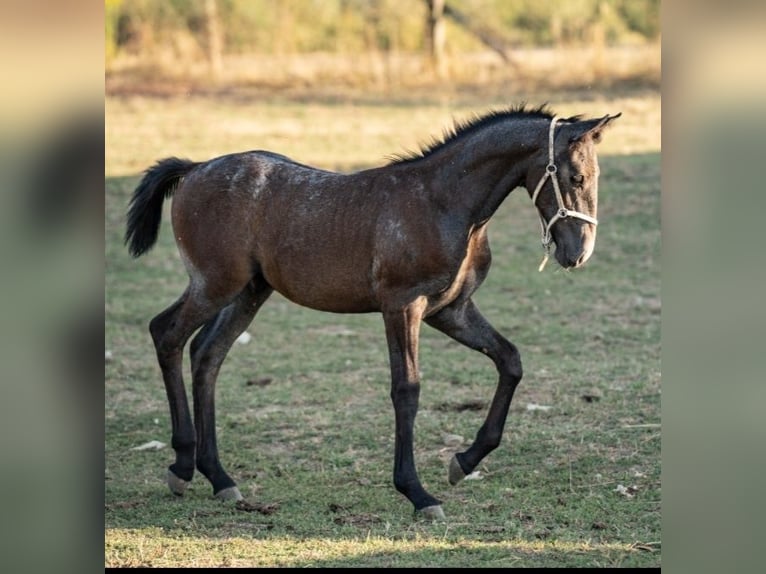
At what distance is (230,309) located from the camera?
22.5 ft

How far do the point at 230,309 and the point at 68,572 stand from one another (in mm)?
4529

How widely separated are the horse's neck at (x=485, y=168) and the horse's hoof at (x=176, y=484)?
7.43ft

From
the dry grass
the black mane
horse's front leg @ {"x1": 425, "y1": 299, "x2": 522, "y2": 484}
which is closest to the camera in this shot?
the black mane

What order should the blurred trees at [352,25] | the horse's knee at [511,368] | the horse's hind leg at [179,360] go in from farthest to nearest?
the blurred trees at [352,25], the horse's hind leg at [179,360], the horse's knee at [511,368]

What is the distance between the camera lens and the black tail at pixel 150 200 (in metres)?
7.00

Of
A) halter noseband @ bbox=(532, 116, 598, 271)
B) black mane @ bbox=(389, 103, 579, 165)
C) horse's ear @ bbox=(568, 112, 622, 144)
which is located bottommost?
halter noseband @ bbox=(532, 116, 598, 271)

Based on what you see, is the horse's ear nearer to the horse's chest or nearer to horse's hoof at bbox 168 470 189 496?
the horse's chest

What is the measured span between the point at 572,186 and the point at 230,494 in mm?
2640

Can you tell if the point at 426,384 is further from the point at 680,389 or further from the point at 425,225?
the point at 680,389

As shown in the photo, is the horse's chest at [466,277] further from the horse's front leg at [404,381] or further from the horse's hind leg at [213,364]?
the horse's hind leg at [213,364]

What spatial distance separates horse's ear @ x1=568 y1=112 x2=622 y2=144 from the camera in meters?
5.60

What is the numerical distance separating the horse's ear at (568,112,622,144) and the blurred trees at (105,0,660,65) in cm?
1812

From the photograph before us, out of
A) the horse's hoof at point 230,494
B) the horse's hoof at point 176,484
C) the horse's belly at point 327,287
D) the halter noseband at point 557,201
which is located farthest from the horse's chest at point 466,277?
the horse's hoof at point 176,484

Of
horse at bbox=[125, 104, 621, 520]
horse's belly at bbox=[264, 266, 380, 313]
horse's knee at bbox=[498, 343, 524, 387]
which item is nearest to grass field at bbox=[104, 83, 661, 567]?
horse at bbox=[125, 104, 621, 520]
